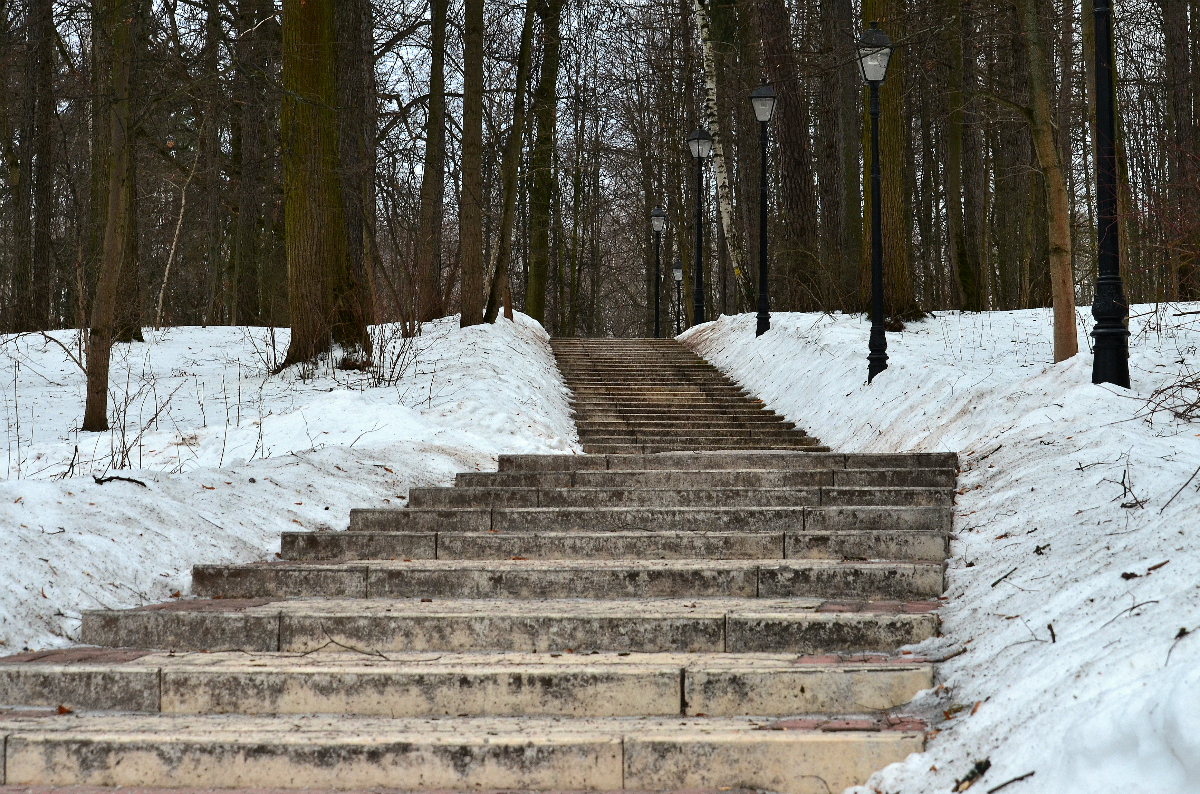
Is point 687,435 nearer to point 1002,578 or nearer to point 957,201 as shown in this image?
point 1002,578

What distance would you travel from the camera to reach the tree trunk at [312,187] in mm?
12070

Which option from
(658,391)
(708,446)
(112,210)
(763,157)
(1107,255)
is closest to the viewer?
(1107,255)

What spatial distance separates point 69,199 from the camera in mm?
24859

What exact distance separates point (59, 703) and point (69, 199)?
24.5 meters

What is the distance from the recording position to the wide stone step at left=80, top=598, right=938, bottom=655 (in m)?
4.14

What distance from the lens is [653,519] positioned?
611 centimetres

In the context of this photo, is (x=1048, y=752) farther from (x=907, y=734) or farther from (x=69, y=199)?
(x=69, y=199)

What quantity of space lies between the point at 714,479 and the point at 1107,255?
315 cm

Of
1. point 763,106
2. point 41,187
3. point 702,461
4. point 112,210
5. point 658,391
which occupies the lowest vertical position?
point 702,461

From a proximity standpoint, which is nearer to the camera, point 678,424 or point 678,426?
point 678,426

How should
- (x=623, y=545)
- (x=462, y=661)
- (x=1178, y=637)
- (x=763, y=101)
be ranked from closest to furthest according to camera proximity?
1. (x=1178, y=637)
2. (x=462, y=661)
3. (x=623, y=545)
4. (x=763, y=101)

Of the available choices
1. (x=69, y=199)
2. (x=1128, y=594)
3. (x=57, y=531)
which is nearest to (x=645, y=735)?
(x=1128, y=594)

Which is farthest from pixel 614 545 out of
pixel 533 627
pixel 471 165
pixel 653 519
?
pixel 471 165

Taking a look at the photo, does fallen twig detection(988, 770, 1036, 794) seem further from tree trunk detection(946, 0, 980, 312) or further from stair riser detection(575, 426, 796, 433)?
tree trunk detection(946, 0, 980, 312)
